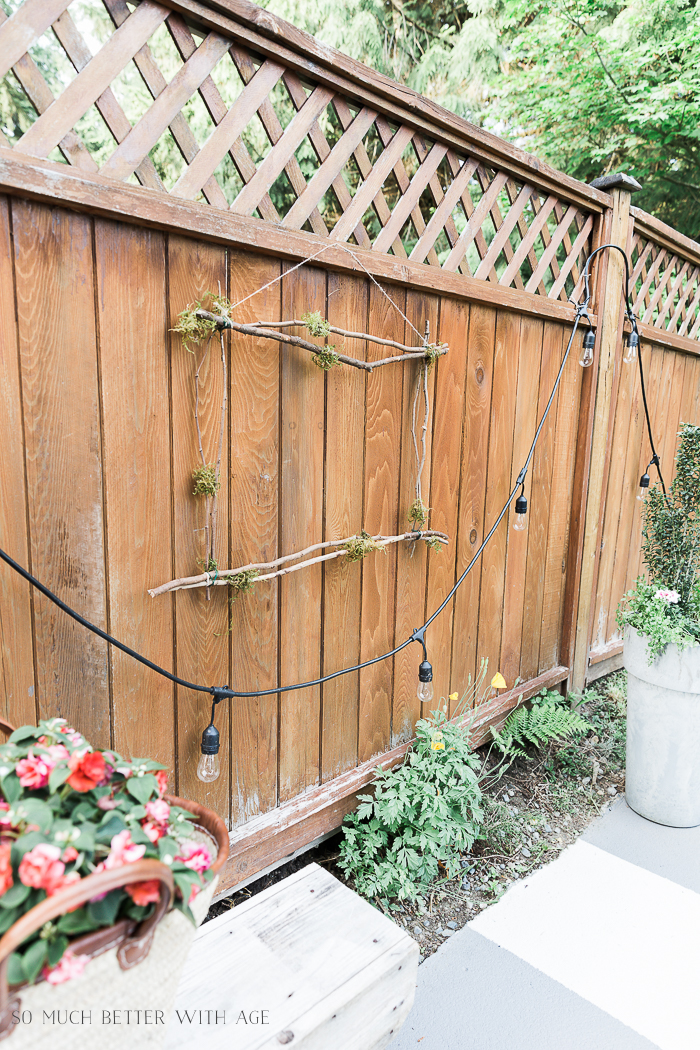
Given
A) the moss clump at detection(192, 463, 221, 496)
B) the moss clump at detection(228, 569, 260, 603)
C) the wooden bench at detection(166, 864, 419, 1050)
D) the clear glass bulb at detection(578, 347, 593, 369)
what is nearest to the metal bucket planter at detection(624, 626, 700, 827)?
the clear glass bulb at detection(578, 347, 593, 369)

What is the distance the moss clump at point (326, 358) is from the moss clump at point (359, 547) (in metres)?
0.48

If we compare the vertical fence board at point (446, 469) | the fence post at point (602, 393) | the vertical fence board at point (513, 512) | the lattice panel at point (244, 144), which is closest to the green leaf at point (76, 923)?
the lattice panel at point (244, 144)

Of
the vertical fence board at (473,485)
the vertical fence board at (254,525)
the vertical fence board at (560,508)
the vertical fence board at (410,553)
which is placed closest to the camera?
the vertical fence board at (254,525)

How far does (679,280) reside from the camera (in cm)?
321

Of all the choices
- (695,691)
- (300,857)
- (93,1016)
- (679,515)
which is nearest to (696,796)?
(695,691)

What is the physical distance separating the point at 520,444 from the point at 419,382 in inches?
25.5

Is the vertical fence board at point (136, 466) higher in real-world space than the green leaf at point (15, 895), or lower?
higher

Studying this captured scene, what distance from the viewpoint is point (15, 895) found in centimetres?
58

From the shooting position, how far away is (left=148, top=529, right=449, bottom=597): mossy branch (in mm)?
1412

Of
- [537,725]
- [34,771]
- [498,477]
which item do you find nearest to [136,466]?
[34,771]

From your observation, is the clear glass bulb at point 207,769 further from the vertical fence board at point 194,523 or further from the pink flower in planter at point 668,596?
the pink flower in planter at point 668,596

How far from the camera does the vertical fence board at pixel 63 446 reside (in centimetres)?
114

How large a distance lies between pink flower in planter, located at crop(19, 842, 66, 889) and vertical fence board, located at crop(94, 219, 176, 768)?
29.6 inches

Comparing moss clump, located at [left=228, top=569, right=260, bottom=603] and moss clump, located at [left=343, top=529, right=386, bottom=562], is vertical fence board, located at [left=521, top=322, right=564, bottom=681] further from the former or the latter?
moss clump, located at [left=228, top=569, right=260, bottom=603]
